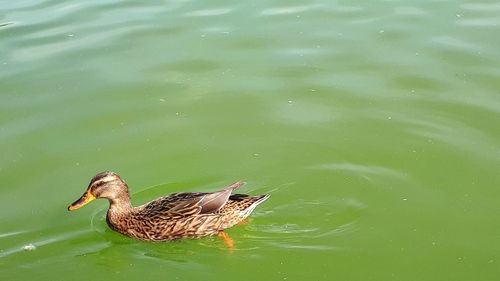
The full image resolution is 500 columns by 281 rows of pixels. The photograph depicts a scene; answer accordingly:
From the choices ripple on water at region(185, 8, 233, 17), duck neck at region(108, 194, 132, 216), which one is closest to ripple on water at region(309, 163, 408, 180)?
duck neck at region(108, 194, 132, 216)

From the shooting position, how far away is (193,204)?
527 cm

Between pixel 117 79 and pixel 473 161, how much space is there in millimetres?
4539

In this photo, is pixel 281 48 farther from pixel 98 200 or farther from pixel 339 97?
pixel 98 200

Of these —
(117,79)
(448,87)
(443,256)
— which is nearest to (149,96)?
(117,79)

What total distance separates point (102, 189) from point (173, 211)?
64cm

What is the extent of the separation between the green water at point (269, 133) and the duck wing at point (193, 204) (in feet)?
0.95

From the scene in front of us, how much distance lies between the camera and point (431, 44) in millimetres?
8320

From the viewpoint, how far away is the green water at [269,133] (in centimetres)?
506

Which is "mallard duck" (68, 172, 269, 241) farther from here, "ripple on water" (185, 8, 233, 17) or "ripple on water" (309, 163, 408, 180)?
"ripple on water" (185, 8, 233, 17)

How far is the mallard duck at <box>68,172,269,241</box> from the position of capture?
5.25 metres

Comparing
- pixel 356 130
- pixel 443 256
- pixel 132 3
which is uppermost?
pixel 132 3

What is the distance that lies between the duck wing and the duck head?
34 cm

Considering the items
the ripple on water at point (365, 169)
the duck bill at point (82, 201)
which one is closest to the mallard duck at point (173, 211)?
the duck bill at point (82, 201)

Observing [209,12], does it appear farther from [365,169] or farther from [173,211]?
[173,211]
